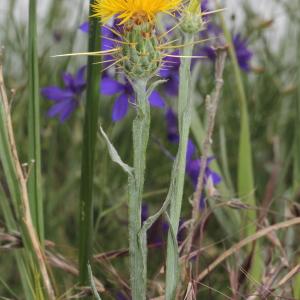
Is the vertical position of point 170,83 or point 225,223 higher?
point 170,83

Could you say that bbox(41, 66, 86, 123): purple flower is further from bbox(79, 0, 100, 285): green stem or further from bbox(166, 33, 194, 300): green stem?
bbox(166, 33, 194, 300): green stem

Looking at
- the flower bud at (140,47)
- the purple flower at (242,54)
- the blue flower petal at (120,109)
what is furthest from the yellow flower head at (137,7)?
the purple flower at (242,54)

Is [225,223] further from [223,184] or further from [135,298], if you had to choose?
[135,298]

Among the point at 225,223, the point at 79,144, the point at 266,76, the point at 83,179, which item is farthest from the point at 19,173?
the point at 266,76

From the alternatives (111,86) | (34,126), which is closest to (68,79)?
(111,86)

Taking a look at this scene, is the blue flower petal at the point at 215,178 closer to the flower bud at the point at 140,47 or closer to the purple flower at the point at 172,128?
the purple flower at the point at 172,128

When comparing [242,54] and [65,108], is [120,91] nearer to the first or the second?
[65,108]

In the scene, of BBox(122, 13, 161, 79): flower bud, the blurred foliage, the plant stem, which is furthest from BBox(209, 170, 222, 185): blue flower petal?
BBox(122, 13, 161, 79): flower bud
